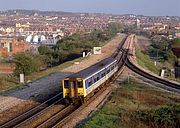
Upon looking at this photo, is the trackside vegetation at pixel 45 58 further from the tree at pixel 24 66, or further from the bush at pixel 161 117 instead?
the bush at pixel 161 117

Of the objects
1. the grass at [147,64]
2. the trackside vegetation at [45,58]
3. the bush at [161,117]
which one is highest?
the bush at [161,117]

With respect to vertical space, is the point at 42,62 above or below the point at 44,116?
below

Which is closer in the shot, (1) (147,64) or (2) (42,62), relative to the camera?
(1) (147,64)

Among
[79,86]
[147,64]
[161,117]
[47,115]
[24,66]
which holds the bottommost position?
[147,64]

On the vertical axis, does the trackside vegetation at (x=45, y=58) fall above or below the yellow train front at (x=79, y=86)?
below

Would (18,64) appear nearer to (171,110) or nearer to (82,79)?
(82,79)

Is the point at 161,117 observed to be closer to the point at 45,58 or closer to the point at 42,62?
the point at 42,62

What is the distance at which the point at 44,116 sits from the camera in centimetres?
2008

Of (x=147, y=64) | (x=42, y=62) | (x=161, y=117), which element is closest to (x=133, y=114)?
(x=161, y=117)

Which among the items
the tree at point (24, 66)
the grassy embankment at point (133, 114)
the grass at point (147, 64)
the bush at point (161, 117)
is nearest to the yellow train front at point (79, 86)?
the grassy embankment at point (133, 114)

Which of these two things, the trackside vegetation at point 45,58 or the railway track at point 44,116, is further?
the trackside vegetation at point 45,58

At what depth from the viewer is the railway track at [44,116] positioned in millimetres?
18264

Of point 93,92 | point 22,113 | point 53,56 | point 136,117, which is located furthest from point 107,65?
point 53,56

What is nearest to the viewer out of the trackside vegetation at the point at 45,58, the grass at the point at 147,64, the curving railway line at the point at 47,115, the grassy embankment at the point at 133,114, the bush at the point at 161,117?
the bush at the point at 161,117
